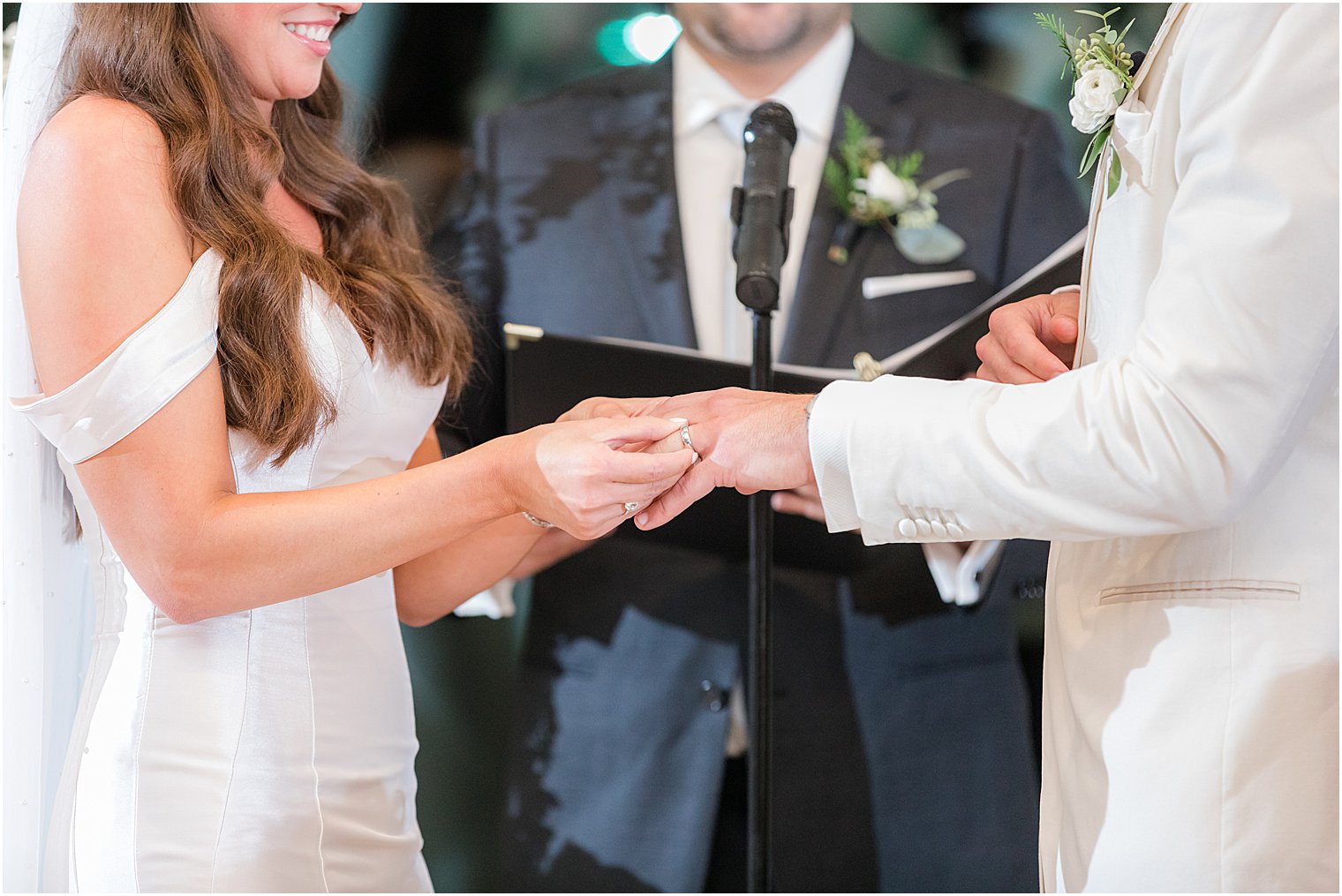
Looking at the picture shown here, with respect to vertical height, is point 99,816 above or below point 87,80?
below

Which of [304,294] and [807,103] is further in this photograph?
[807,103]

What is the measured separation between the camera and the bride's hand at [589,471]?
151 cm

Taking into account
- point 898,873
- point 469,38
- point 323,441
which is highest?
point 469,38

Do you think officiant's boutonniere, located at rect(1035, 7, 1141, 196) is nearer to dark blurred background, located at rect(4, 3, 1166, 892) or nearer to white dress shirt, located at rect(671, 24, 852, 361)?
white dress shirt, located at rect(671, 24, 852, 361)

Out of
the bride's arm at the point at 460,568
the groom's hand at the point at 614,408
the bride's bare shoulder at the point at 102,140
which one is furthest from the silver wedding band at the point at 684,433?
the bride's bare shoulder at the point at 102,140

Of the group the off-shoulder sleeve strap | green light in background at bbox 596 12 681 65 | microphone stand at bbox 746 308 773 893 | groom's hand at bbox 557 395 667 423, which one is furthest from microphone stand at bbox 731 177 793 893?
green light in background at bbox 596 12 681 65

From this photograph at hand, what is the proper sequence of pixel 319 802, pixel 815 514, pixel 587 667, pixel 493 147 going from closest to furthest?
pixel 319 802
pixel 815 514
pixel 587 667
pixel 493 147

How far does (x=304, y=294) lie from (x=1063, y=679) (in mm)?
1092

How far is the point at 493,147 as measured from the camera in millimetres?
2906

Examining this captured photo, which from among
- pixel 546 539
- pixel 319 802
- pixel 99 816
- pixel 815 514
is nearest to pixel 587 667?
pixel 546 539

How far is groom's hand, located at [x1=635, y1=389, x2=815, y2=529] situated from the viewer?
1445mm

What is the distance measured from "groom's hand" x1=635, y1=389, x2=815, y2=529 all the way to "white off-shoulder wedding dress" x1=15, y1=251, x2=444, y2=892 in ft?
1.51

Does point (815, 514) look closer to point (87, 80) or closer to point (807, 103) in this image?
point (807, 103)

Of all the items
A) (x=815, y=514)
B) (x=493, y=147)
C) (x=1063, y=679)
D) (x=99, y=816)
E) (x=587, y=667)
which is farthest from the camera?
(x=493, y=147)
